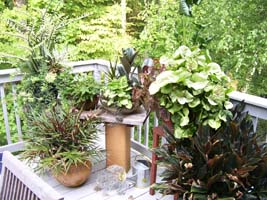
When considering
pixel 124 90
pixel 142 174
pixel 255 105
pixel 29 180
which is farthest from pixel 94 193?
pixel 255 105

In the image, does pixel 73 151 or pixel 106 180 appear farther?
pixel 106 180

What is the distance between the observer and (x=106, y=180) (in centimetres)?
234

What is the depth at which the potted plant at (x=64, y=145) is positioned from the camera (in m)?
2.15

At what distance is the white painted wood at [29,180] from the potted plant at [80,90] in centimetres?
124

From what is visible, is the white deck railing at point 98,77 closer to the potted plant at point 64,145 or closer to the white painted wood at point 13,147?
the white painted wood at point 13,147

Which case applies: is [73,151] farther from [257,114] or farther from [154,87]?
[257,114]

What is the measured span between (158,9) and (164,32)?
2.43 ft

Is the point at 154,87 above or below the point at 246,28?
below

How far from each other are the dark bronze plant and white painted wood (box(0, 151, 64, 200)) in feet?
2.64

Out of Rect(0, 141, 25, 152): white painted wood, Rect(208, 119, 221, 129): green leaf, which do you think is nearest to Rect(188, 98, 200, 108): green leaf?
Rect(208, 119, 221, 129): green leaf

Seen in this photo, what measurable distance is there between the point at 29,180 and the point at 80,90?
1.41 meters

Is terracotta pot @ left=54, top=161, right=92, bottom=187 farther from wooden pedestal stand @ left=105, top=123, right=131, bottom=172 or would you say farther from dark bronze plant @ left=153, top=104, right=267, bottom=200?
dark bronze plant @ left=153, top=104, right=267, bottom=200

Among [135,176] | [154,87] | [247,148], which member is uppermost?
[154,87]

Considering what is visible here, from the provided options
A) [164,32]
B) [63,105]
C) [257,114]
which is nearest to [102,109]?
[63,105]
